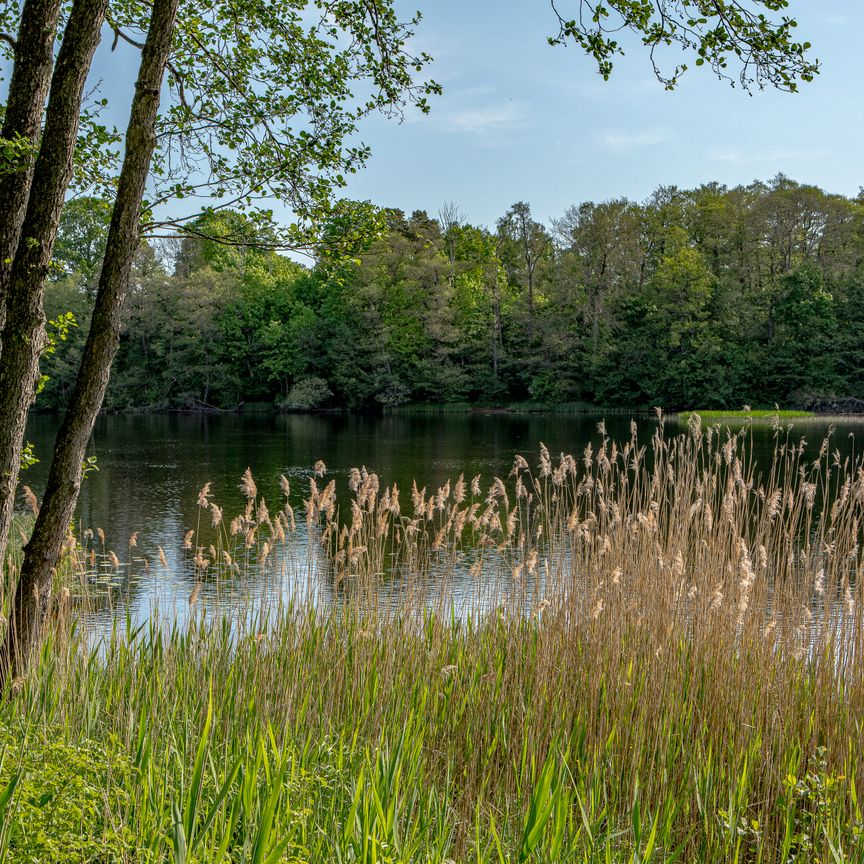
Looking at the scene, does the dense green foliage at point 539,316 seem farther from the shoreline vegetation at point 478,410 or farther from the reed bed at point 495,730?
the reed bed at point 495,730

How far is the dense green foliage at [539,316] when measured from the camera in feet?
161

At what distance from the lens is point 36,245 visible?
3961 millimetres

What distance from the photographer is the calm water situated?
46.2 feet

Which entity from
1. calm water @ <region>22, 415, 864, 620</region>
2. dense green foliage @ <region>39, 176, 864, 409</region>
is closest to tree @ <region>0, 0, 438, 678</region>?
calm water @ <region>22, 415, 864, 620</region>

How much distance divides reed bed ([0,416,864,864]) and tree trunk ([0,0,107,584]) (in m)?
1.13

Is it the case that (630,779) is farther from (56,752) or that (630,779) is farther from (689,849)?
(56,752)

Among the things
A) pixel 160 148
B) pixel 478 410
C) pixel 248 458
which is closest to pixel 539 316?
pixel 478 410

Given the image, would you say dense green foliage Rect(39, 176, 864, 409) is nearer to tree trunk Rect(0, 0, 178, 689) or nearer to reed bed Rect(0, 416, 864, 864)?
reed bed Rect(0, 416, 864, 864)

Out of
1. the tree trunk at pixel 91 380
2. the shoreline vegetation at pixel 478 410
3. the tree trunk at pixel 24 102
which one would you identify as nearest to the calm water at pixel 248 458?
the tree trunk at pixel 91 380

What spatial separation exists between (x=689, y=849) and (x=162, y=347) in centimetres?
6085

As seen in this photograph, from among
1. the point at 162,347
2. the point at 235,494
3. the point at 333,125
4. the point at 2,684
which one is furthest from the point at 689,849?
the point at 162,347

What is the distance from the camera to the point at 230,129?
222 inches

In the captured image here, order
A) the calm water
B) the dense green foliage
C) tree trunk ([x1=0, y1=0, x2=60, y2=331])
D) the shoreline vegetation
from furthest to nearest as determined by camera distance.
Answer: the dense green foliage
the shoreline vegetation
the calm water
tree trunk ([x1=0, y1=0, x2=60, y2=331])

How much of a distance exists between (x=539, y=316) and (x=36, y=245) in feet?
184
